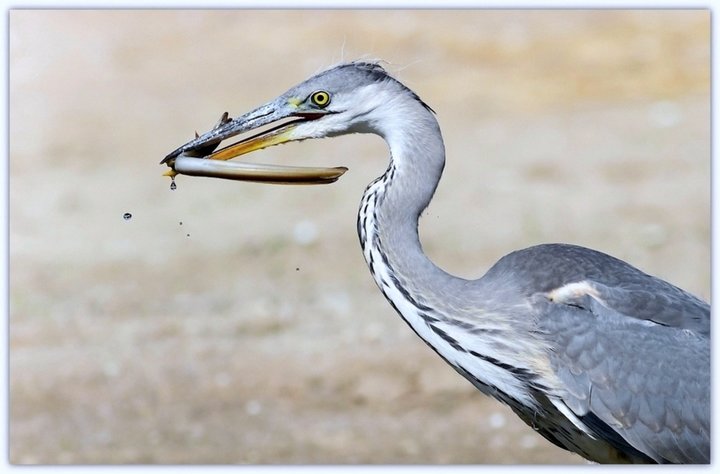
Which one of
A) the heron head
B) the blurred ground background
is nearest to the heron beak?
the heron head

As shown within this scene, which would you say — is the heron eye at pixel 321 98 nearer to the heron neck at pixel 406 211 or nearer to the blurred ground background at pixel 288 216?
the heron neck at pixel 406 211

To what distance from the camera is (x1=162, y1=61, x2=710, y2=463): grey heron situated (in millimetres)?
2977

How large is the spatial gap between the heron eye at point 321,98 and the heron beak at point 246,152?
0.09 feet

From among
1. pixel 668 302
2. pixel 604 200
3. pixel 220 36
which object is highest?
pixel 220 36

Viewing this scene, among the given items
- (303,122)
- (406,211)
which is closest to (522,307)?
(406,211)

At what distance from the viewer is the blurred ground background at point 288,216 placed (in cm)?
530

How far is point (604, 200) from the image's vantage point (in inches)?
290

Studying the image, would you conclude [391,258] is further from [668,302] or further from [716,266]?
[716,266]

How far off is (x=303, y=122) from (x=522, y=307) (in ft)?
2.41

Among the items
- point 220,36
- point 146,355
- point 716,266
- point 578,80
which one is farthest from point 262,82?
point 716,266

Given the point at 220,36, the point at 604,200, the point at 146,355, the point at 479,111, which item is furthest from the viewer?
the point at 220,36

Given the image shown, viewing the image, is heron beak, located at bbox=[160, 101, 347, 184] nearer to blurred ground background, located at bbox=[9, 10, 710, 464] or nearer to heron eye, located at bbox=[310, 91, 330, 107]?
heron eye, located at bbox=[310, 91, 330, 107]

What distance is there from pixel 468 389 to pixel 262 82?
4.06 meters

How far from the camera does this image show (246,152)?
3199 mm
